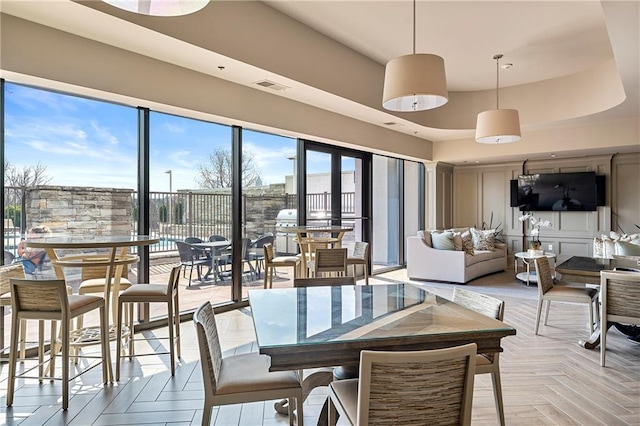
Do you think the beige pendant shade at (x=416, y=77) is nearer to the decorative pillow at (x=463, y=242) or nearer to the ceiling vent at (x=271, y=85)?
the ceiling vent at (x=271, y=85)

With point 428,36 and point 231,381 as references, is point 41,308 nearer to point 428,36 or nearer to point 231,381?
point 231,381

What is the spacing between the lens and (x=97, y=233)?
377 cm

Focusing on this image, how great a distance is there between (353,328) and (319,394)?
1320 millimetres

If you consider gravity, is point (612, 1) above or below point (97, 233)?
above

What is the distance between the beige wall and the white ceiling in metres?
1.97

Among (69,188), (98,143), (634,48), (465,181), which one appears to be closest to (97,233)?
(69,188)

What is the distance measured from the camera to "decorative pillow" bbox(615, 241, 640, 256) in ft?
15.4

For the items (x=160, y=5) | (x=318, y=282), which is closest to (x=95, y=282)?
(x=318, y=282)

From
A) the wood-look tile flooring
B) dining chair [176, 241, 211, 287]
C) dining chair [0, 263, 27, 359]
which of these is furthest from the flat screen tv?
dining chair [0, 263, 27, 359]

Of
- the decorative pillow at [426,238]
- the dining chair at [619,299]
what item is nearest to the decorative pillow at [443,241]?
the decorative pillow at [426,238]

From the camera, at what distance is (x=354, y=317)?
1.84 m

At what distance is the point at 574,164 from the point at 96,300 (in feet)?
28.4

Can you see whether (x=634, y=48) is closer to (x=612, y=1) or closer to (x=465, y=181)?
(x=612, y=1)

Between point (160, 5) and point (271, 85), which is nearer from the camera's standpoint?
point (160, 5)
